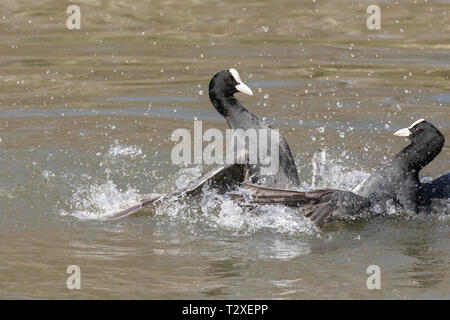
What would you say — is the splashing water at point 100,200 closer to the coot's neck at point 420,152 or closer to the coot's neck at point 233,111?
the coot's neck at point 233,111

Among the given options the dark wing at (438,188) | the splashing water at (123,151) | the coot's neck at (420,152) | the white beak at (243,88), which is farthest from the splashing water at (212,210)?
the white beak at (243,88)

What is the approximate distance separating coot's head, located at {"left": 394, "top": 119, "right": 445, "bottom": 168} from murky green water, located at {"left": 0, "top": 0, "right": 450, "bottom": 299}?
15.3 inches

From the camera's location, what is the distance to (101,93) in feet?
30.1

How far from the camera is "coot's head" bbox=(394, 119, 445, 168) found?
6023mm

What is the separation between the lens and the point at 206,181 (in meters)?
5.93

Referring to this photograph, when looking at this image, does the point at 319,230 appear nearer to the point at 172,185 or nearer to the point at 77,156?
the point at 172,185

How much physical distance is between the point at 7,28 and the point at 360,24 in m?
4.26

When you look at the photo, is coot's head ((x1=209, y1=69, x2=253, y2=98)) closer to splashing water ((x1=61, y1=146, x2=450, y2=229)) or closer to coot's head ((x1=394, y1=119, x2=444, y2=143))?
splashing water ((x1=61, y1=146, x2=450, y2=229))

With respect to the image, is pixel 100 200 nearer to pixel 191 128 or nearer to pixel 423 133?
pixel 191 128

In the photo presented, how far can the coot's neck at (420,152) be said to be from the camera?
19.8 ft

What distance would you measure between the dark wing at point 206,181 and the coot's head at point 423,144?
1097mm

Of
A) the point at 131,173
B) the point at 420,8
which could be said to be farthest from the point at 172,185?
the point at 420,8

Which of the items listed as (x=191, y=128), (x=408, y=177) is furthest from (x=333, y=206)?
(x=191, y=128)
